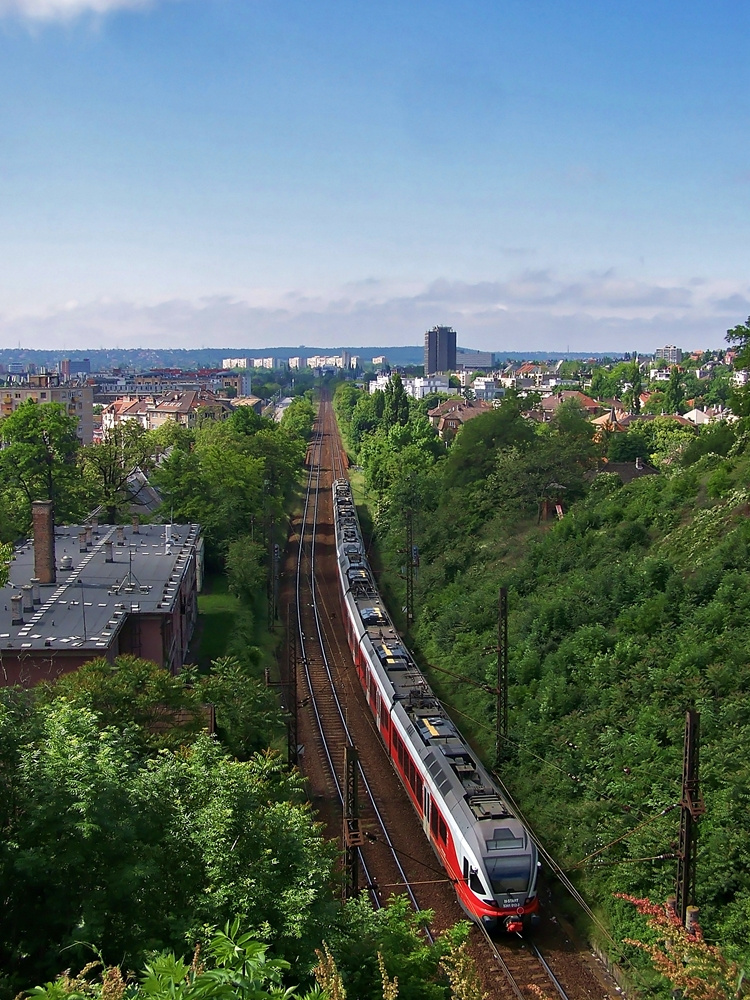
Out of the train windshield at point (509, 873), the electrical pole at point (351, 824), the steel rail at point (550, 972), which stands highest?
the electrical pole at point (351, 824)

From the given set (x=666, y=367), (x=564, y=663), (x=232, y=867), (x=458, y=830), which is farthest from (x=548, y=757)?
(x=666, y=367)

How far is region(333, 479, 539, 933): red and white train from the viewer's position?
17500mm

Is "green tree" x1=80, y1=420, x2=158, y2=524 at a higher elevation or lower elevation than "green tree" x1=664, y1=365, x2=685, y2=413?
lower

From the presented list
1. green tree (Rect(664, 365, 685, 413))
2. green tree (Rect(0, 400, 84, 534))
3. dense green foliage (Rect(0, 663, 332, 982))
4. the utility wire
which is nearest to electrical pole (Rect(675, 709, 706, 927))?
the utility wire

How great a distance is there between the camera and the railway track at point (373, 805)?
55.8ft

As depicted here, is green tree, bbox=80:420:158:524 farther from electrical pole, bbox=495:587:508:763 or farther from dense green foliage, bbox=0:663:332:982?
dense green foliage, bbox=0:663:332:982

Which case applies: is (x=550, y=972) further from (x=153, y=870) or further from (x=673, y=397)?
(x=673, y=397)

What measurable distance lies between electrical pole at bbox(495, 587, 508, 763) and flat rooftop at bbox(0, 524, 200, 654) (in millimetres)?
10368

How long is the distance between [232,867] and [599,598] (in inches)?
778

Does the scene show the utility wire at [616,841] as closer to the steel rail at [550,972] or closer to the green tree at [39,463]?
the steel rail at [550,972]

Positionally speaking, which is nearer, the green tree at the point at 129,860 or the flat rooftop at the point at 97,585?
the green tree at the point at 129,860

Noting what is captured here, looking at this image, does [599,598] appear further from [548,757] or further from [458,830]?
[458,830]

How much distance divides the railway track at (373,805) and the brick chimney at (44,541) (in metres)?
9.73

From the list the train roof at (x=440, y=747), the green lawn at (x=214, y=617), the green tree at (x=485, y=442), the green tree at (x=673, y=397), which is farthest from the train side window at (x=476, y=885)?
the green tree at (x=673, y=397)
